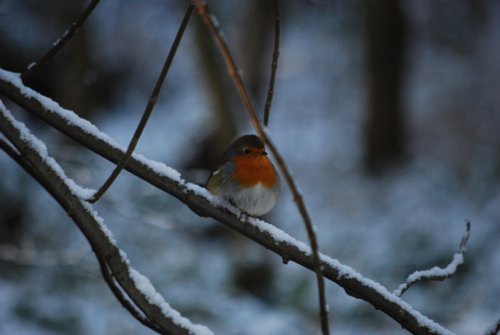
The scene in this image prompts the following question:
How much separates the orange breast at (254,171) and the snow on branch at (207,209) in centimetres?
84

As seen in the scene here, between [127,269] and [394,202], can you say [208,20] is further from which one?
[394,202]

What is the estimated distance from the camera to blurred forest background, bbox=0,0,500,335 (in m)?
5.32

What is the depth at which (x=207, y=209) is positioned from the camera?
1.58m

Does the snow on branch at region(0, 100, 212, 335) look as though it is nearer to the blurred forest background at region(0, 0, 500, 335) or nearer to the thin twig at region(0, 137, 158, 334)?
the thin twig at region(0, 137, 158, 334)

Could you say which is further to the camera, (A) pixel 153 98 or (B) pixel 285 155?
(B) pixel 285 155

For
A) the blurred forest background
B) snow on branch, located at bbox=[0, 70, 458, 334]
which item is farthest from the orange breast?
the blurred forest background

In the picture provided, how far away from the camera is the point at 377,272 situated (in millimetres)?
5898

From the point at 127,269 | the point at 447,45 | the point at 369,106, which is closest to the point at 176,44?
the point at 127,269

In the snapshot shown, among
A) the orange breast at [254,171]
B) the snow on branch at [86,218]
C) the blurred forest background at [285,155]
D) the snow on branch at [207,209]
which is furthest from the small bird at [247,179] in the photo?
the blurred forest background at [285,155]

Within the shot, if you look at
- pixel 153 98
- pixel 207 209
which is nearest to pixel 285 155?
pixel 207 209

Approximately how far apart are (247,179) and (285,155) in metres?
6.87

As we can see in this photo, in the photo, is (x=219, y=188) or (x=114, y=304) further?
(x=114, y=304)

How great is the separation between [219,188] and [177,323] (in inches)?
43.1

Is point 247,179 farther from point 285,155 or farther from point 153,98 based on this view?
point 285,155
